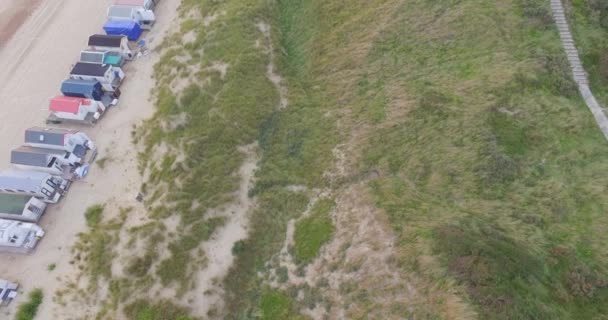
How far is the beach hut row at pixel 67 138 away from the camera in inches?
1379

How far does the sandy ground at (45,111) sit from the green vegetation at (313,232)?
15.9 metres

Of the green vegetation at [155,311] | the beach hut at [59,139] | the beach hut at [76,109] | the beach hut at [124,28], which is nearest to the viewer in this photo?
the green vegetation at [155,311]

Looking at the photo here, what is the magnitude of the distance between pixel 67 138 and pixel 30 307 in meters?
15.7

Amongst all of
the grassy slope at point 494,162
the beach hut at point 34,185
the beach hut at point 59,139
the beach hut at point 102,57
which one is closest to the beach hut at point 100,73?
the beach hut at point 102,57

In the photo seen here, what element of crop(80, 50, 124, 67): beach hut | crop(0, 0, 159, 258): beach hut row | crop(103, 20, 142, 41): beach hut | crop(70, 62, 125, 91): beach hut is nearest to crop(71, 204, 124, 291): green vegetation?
crop(0, 0, 159, 258): beach hut row

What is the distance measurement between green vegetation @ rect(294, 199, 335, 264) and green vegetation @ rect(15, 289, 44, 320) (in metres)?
22.9

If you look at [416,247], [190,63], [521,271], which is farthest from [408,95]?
[190,63]

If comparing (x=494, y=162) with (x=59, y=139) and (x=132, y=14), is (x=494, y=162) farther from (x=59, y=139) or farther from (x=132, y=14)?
(x=132, y=14)

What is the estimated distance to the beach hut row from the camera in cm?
3503

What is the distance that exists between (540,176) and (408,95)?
12969mm

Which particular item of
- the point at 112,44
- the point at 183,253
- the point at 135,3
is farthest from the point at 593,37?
the point at 112,44

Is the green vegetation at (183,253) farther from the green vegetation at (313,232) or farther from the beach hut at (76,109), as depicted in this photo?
the beach hut at (76,109)

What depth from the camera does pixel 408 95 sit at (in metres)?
35.2

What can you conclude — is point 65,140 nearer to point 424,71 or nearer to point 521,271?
point 424,71
